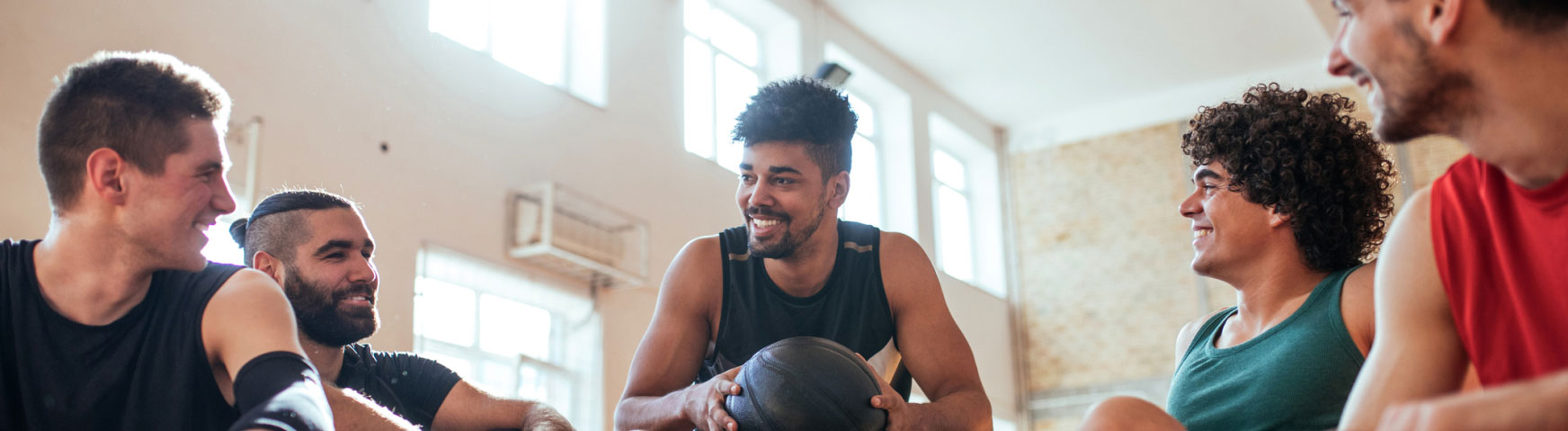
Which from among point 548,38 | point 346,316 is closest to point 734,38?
point 548,38

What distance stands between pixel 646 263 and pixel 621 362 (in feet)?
2.33

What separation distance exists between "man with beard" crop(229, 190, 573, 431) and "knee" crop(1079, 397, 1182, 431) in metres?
1.85

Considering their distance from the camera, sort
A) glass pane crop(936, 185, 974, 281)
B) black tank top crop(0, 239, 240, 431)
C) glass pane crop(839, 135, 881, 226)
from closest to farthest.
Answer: black tank top crop(0, 239, 240, 431) → glass pane crop(839, 135, 881, 226) → glass pane crop(936, 185, 974, 281)

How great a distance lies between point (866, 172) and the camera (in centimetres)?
1244

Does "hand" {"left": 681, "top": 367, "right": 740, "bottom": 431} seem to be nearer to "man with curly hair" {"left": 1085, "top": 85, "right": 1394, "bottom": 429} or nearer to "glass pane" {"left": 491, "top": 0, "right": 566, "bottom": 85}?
"man with curly hair" {"left": 1085, "top": 85, "right": 1394, "bottom": 429}

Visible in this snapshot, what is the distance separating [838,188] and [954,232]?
34.6ft

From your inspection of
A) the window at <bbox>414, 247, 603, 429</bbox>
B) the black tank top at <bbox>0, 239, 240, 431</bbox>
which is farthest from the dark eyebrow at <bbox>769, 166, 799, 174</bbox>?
the window at <bbox>414, 247, 603, 429</bbox>

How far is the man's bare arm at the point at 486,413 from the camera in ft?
11.4

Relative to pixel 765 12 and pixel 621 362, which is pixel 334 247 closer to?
pixel 621 362

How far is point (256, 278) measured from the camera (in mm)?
2328

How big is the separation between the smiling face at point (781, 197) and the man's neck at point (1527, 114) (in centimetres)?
218

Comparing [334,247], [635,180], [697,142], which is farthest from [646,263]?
[334,247]

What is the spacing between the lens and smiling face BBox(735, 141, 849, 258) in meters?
3.56

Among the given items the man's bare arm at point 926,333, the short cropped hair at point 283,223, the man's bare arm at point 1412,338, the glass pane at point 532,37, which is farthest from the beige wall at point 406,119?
the man's bare arm at point 1412,338
